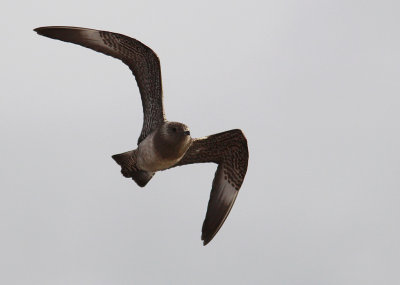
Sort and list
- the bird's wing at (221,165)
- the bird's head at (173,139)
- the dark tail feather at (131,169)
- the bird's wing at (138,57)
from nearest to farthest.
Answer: the bird's head at (173,139)
the bird's wing at (138,57)
the dark tail feather at (131,169)
the bird's wing at (221,165)

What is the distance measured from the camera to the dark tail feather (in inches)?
762

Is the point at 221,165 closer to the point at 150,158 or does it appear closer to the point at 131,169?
the point at 131,169

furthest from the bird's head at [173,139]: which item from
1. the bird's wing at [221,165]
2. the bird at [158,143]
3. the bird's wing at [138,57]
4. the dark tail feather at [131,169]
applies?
the bird's wing at [221,165]

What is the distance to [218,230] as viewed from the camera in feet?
64.7

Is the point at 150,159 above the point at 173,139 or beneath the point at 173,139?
beneath

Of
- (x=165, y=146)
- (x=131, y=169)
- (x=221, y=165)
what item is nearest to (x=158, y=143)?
(x=165, y=146)

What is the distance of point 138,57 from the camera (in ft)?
61.9

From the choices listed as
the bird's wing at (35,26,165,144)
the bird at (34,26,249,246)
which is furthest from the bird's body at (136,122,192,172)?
the bird's wing at (35,26,165,144)

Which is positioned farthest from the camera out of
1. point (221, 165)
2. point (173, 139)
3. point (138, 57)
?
point (221, 165)

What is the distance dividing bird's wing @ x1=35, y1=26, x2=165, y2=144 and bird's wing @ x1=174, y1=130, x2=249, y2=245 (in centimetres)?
102

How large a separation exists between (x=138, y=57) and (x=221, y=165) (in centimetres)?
283

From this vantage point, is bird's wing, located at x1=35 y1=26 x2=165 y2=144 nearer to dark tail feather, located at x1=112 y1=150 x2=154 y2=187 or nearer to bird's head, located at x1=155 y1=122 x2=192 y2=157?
dark tail feather, located at x1=112 y1=150 x2=154 y2=187

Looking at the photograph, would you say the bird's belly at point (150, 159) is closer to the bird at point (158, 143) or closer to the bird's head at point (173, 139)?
the bird at point (158, 143)

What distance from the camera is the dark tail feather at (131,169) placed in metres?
19.4
